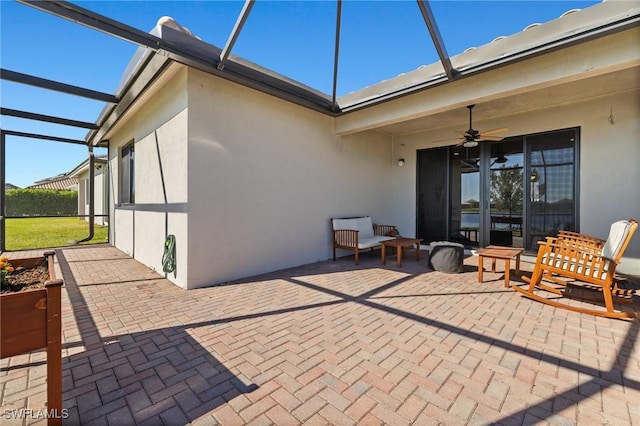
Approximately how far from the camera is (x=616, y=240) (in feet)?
10.7

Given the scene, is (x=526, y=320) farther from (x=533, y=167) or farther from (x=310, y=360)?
(x=533, y=167)

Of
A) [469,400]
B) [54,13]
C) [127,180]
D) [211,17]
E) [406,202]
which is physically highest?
[211,17]

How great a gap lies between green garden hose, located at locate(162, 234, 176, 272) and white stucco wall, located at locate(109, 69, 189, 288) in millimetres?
108

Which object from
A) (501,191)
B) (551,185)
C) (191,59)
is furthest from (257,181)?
(551,185)

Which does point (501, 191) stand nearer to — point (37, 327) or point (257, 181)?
point (257, 181)

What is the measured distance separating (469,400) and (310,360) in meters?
1.15

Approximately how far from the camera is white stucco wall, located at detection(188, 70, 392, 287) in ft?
14.1

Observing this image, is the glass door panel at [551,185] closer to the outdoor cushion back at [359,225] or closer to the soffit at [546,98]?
the soffit at [546,98]

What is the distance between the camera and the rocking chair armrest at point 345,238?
5915mm

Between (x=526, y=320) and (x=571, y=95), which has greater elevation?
(x=571, y=95)

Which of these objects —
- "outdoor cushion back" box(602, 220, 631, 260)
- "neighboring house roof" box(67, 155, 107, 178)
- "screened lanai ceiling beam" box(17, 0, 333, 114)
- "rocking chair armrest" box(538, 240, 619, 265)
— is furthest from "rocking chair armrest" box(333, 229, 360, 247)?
"neighboring house roof" box(67, 155, 107, 178)

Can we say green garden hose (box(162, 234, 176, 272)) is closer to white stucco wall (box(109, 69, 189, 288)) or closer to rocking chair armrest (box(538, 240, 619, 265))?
white stucco wall (box(109, 69, 189, 288))

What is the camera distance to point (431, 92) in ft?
15.8

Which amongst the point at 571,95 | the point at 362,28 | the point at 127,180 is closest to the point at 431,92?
the point at 362,28
